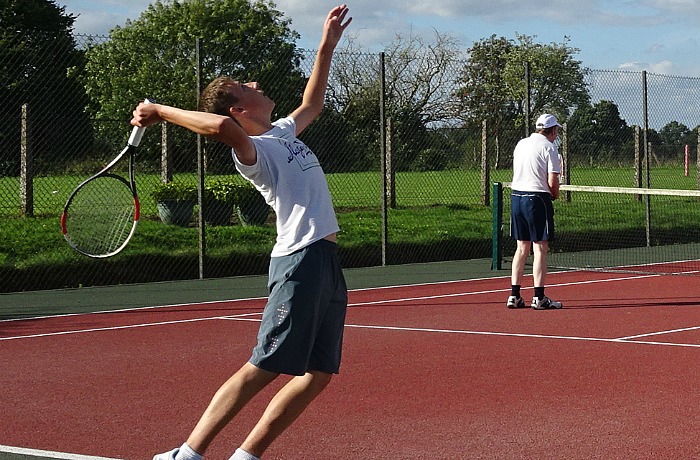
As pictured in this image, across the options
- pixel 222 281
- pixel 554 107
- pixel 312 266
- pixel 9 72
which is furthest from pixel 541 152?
pixel 554 107

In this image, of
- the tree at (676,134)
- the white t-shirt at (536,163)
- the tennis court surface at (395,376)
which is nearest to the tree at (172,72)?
the tennis court surface at (395,376)

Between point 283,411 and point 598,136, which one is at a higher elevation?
point 598,136

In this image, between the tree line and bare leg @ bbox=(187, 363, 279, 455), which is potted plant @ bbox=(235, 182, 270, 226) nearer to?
the tree line

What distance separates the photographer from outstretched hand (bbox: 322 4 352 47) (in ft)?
18.0

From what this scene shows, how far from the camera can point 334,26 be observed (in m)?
5.52

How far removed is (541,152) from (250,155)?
6510mm

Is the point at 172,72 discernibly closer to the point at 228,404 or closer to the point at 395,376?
the point at 395,376

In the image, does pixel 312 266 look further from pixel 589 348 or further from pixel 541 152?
pixel 541 152

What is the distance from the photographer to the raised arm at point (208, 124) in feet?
14.6

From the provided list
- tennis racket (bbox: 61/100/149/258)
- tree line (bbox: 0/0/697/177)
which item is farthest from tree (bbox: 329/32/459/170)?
tennis racket (bbox: 61/100/149/258)

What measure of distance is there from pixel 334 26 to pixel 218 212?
10.1 meters

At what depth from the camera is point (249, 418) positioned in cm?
618

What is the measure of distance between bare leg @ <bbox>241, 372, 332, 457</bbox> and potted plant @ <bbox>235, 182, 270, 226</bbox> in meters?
10.9

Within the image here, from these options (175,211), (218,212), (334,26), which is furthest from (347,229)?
(334,26)
